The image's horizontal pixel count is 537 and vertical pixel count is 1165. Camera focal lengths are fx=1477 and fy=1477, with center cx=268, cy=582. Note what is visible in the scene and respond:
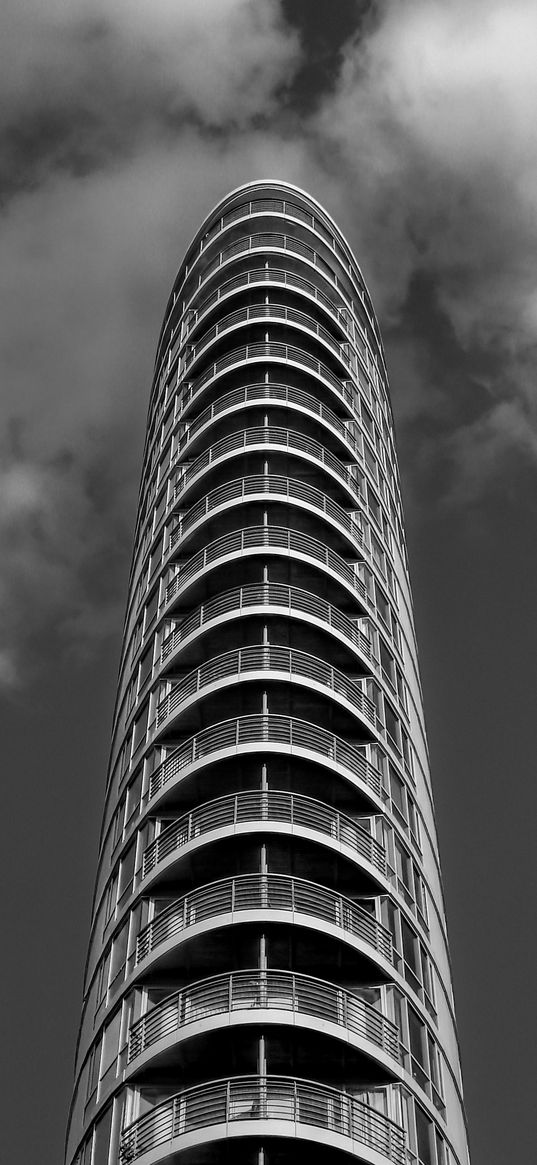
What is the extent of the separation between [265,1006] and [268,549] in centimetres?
1616

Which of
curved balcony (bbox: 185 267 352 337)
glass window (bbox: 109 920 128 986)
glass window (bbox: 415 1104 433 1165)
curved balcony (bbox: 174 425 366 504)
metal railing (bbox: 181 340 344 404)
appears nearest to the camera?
glass window (bbox: 415 1104 433 1165)

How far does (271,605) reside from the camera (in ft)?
148

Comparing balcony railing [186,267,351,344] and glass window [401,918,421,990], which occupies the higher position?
balcony railing [186,267,351,344]

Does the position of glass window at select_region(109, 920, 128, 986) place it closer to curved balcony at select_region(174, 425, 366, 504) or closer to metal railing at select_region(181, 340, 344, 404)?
curved balcony at select_region(174, 425, 366, 504)

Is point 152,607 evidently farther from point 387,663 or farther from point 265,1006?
point 265,1006

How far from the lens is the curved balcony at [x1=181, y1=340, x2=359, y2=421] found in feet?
182

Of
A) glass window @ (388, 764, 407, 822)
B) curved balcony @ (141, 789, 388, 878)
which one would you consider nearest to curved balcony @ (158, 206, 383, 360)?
glass window @ (388, 764, 407, 822)

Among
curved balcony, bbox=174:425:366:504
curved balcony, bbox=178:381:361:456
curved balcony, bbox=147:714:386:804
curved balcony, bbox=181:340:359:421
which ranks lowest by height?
curved balcony, bbox=147:714:386:804

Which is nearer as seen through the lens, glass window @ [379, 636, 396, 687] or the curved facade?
the curved facade

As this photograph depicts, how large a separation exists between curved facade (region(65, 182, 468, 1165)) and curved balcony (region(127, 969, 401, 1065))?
6cm

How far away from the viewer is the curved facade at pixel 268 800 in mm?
35031

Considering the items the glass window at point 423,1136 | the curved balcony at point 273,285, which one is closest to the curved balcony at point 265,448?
the curved balcony at point 273,285

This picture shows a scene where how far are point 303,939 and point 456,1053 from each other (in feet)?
36.2

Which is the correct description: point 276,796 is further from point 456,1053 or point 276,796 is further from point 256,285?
point 256,285
